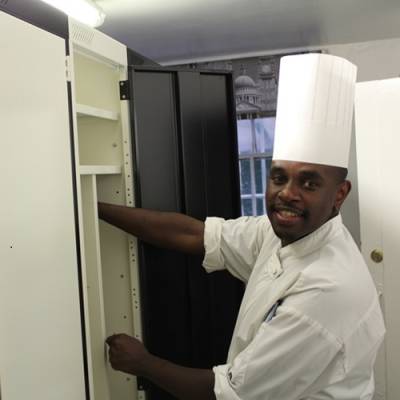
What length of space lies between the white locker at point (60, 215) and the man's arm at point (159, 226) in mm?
64

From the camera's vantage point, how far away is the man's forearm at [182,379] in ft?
4.24

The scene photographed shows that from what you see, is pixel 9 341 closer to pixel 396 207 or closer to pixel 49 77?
pixel 49 77

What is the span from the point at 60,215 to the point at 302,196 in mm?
635

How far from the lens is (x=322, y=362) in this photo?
3.77 ft

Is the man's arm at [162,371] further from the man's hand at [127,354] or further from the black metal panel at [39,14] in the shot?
the black metal panel at [39,14]

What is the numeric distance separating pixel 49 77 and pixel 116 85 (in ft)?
1.50

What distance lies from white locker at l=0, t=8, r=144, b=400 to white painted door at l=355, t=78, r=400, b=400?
1237mm

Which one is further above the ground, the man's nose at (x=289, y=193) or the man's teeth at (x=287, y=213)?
the man's nose at (x=289, y=193)

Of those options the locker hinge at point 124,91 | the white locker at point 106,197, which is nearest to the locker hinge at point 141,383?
the white locker at point 106,197

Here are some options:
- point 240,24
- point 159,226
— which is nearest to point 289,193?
point 159,226

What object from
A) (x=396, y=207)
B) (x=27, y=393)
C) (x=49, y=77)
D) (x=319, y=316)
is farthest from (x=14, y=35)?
(x=396, y=207)

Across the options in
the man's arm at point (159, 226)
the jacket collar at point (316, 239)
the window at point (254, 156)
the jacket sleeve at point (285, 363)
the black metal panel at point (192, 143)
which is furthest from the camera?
the window at point (254, 156)

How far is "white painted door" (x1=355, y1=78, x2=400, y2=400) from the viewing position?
218cm

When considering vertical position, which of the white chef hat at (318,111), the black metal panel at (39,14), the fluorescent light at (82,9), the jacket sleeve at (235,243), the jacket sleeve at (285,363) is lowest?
the jacket sleeve at (285,363)
